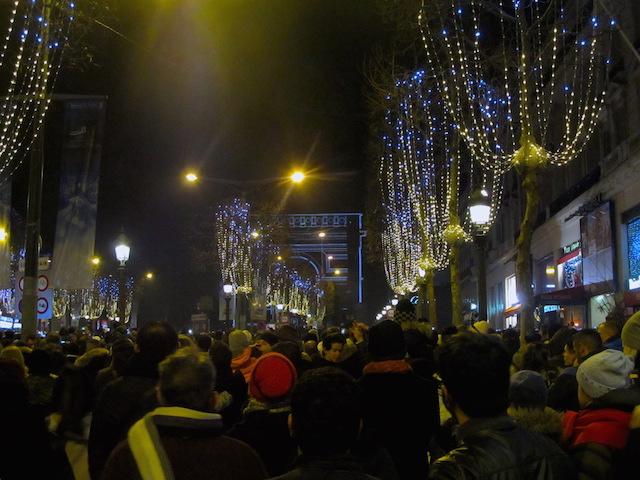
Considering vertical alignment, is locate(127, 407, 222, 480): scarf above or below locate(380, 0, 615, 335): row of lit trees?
below

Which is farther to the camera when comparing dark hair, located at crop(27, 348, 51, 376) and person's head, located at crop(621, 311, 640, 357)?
dark hair, located at crop(27, 348, 51, 376)

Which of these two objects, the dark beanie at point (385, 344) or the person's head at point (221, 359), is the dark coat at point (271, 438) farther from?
the person's head at point (221, 359)

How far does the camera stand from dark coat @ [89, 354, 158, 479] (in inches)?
185

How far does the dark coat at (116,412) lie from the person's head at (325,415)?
2.10 m

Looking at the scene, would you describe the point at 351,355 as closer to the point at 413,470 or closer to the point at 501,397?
the point at 413,470

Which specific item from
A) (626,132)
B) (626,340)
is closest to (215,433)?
(626,340)

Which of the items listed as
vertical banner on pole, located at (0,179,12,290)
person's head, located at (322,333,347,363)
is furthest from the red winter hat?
vertical banner on pole, located at (0,179,12,290)

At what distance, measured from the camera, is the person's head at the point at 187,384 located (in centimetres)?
321

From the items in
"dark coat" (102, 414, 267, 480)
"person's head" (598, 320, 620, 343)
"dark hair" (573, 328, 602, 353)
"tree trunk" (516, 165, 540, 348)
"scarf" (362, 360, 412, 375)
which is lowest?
"dark coat" (102, 414, 267, 480)

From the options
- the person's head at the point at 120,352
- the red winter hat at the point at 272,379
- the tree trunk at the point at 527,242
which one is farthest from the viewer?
the tree trunk at the point at 527,242

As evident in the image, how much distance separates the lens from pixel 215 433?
305 cm

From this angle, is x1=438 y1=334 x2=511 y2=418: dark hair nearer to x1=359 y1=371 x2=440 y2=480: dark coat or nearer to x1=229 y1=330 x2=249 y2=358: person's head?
x1=359 y1=371 x2=440 y2=480: dark coat

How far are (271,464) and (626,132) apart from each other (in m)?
23.0

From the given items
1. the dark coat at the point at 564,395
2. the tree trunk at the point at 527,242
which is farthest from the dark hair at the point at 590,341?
the tree trunk at the point at 527,242
